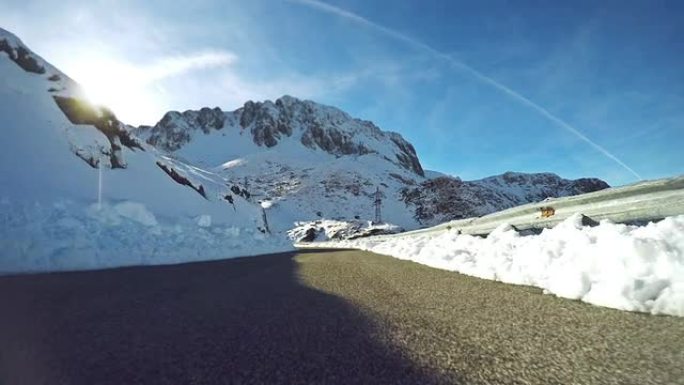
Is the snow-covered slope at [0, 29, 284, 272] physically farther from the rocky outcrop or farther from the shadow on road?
the shadow on road

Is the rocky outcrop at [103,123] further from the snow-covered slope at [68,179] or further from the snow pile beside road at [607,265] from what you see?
the snow pile beside road at [607,265]

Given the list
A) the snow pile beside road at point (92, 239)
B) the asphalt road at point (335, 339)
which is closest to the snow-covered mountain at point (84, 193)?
the snow pile beside road at point (92, 239)

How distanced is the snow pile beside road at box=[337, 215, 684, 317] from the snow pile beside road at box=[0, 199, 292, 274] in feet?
29.7

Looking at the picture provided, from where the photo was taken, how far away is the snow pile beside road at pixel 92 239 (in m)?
9.62

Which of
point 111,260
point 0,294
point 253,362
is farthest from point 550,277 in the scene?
point 111,260

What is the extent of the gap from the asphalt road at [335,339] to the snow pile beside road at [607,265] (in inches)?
8.5

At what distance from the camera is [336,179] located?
13088cm

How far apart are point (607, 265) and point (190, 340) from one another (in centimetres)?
412


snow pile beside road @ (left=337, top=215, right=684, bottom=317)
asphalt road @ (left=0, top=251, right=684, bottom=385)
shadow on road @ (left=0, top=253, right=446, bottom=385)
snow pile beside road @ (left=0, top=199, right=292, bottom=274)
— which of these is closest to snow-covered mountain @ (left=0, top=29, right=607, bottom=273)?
snow pile beside road @ (left=0, top=199, right=292, bottom=274)

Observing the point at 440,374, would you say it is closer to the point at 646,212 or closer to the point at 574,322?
the point at 574,322

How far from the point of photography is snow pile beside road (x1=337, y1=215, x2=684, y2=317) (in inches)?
156

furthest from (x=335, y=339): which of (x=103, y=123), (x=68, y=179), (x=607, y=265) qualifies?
(x=103, y=123)

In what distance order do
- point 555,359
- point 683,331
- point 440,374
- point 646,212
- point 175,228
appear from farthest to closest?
point 175,228
point 646,212
point 683,331
point 555,359
point 440,374

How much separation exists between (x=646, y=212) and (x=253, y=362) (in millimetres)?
7221
